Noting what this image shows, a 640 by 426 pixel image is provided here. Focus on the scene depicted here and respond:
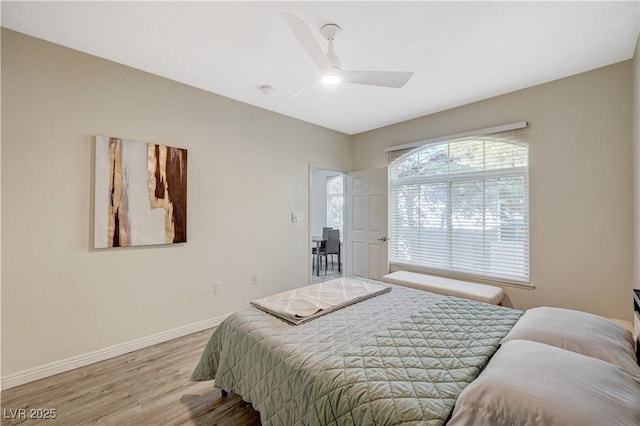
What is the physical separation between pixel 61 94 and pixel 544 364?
11.4ft

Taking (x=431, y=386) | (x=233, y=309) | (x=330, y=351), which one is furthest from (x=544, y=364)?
(x=233, y=309)

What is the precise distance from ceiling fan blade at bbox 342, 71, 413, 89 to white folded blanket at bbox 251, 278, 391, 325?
5.26 feet

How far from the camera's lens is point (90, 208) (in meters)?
2.39

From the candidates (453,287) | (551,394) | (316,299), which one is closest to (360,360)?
(551,394)

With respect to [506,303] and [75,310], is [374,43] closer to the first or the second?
[506,303]

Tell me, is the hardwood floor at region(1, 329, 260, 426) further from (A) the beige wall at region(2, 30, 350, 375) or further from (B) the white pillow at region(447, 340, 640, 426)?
(B) the white pillow at region(447, 340, 640, 426)

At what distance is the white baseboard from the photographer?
2.08 metres

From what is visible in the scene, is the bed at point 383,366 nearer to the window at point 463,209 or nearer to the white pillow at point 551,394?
the white pillow at point 551,394

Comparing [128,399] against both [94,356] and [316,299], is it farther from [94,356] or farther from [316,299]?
[316,299]

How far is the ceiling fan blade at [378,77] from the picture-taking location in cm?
196

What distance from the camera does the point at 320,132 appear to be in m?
4.35

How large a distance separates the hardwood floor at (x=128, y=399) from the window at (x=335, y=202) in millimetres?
5394

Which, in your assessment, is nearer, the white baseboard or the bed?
the bed

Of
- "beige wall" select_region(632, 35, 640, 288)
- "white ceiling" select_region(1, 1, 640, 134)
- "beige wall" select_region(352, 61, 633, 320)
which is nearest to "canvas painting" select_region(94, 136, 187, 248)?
"white ceiling" select_region(1, 1, 640, 134)
